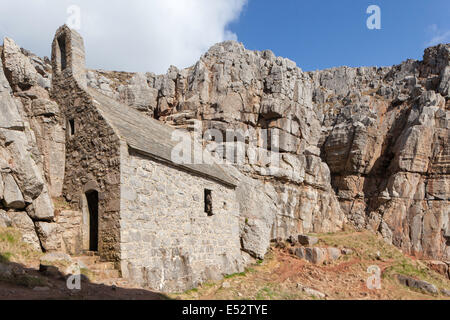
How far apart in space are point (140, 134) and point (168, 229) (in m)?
4.01

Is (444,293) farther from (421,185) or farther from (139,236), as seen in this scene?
(421,185)

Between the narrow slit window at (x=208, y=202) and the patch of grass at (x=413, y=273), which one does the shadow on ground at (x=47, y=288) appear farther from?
the patch of grass at (x=413, y=273)

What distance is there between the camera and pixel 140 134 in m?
13.6

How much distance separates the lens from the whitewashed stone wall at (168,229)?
11.2 m

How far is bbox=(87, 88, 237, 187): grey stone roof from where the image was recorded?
12.2 metres

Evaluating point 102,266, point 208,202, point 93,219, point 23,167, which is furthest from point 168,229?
point 23,167

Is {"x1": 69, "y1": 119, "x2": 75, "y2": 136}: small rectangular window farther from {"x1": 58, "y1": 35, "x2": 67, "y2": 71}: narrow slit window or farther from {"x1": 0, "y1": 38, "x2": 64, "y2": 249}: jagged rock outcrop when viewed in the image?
{"x1": 58, "y1": 35, "x2": 67, "y2": 71}: narrow slit window

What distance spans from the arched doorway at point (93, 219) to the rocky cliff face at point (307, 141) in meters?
9.07

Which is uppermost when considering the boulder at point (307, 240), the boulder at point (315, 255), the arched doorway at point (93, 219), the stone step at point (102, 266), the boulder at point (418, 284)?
the arched doorway at point (93, 219)

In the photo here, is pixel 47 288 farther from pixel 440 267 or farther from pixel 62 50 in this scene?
pixel 440 267

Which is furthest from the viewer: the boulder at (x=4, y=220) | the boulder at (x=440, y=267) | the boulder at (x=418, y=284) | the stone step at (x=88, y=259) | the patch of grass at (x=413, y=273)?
the boulder at (x=440, y=267)

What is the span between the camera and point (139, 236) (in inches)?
454

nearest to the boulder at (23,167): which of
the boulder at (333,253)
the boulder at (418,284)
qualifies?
the boulder at (333,253)

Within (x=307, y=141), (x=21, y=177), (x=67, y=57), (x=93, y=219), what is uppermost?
(x=67, y=57)
